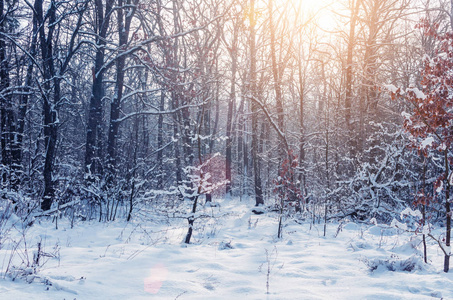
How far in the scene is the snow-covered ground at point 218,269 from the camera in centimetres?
316

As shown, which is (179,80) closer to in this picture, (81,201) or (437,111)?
(81,201)

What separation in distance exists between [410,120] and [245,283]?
3087mm

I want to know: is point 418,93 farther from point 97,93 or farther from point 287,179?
point 97,93

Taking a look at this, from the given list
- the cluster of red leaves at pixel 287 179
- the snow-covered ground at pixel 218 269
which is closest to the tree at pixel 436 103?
the snow-covered ground at pixel 218 269

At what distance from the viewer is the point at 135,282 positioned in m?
3.46

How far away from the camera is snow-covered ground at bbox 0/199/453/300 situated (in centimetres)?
316

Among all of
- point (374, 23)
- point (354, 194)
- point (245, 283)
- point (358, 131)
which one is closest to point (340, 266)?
point (245, 283)

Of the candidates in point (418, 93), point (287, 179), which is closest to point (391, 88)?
point (418, 93)

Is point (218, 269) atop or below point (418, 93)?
below

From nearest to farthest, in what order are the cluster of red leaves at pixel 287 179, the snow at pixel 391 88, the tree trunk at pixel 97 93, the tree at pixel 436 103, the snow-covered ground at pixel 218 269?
the snow-covered ground at pixel 218 269 → the tree at pixel 436 103 → the snow at pixel 391 88 → the cluster of red leaves at pixel 287 179 → the tree trunk at pixel 97 93

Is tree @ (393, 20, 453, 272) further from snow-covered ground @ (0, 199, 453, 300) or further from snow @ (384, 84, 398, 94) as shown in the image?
snow-covered ground @ (0, 199, 453, 300)

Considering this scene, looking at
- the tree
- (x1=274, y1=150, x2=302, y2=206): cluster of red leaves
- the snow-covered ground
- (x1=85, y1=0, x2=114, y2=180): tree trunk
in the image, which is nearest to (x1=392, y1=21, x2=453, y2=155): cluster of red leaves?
the tree

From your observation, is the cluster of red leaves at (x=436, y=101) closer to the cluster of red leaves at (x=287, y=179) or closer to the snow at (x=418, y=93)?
the snow at (x=418, y=93)

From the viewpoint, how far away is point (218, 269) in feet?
14.4
